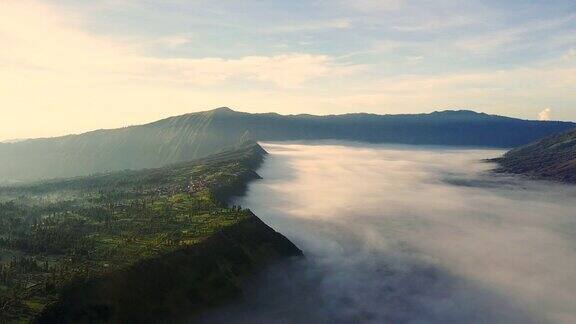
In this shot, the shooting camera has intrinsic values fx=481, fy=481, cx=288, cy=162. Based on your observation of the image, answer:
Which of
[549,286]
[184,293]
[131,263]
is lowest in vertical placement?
[549,286]

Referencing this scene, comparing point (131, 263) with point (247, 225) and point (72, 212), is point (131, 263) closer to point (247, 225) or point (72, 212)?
point (247, 225)

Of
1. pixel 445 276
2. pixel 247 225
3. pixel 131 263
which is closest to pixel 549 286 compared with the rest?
pixel 445 276

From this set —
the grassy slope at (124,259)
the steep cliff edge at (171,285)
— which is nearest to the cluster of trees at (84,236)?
the grassy slope at (124,259)

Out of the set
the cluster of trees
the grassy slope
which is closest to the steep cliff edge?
the grassy slope

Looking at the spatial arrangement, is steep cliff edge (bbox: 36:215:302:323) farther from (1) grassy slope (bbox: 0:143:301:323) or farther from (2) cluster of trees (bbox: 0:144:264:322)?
(2) cluster of trees (bbox: 0:144:264:322)

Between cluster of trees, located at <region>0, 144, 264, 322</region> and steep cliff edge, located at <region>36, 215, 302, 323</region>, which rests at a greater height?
cluster of trees, located at <region>0, 144, 264, 322</region>

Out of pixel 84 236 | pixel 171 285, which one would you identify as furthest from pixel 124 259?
pixel 84 236

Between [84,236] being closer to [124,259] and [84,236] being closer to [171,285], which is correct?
[124,259]

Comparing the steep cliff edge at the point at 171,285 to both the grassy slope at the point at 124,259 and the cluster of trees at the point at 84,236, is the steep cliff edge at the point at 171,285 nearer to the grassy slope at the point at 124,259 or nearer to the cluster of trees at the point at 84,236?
the grassy slope at the point at 124,259
